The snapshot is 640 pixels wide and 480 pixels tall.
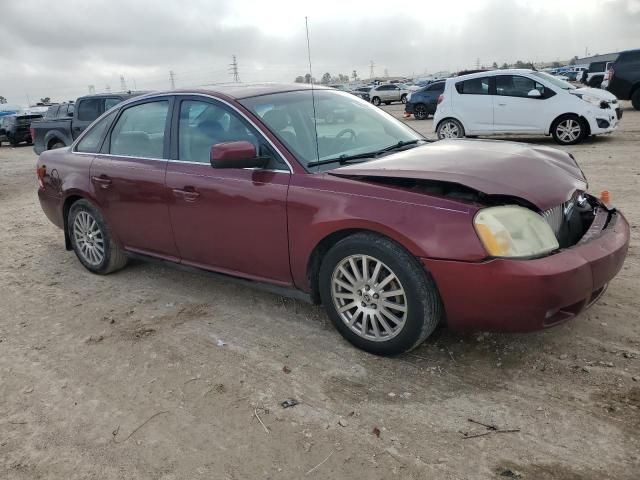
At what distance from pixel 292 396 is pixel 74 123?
1274 centimetres

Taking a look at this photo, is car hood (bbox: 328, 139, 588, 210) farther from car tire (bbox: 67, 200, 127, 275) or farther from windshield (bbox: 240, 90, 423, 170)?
car tire (bbox: 67, 200, 127, 275)

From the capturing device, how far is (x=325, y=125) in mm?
3896

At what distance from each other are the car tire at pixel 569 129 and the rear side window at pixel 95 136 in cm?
937

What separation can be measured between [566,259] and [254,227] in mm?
1898

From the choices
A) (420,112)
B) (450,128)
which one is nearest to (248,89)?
(450,128)

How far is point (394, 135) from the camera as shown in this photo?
4.20 m

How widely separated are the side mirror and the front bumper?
1301 millimetres

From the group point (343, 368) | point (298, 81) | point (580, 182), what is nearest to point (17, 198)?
point (298, 81)

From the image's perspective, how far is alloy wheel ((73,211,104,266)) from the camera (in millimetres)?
5008

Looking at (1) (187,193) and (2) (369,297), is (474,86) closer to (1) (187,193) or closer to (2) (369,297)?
(1) (187,193)

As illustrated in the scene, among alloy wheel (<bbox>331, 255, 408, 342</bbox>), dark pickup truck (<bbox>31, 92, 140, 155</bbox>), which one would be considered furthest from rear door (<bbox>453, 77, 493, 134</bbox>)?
alloy wheel (<bbox>331, 255, 408, 342</bbox>)

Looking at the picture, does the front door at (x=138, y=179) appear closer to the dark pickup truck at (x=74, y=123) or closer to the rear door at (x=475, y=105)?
the dark pickup truck at (x=74, y=123)

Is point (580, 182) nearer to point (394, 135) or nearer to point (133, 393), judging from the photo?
point (394, 135)

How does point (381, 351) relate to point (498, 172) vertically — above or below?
below
